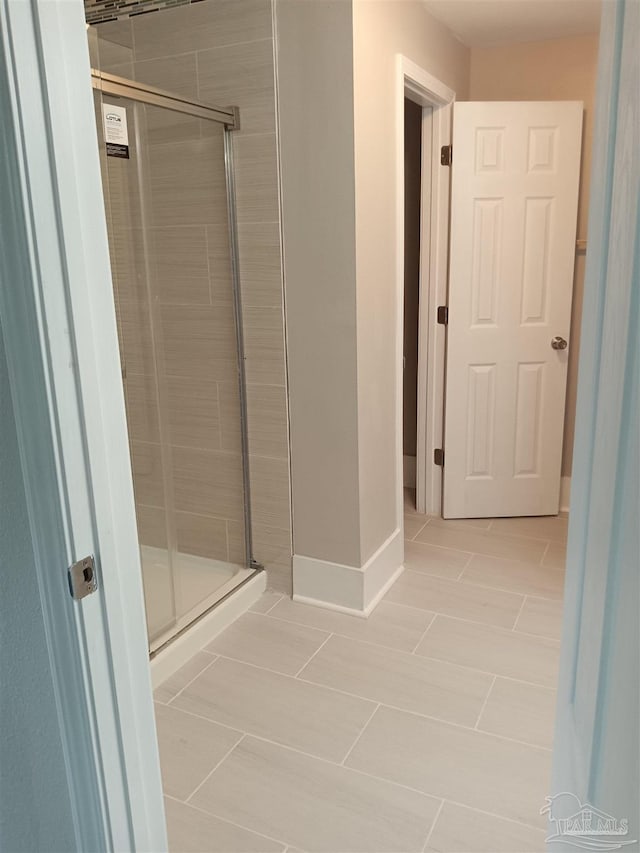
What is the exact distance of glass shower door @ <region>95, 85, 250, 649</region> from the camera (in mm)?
2500

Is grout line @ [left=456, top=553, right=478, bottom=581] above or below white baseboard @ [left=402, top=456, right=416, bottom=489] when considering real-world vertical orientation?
below

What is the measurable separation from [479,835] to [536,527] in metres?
2.09

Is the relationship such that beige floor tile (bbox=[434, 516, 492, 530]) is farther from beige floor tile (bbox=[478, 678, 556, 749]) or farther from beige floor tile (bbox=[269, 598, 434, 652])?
beige floor tile (bbox=[478, 678, 556, 749])

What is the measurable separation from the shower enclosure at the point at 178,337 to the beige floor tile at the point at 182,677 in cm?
12

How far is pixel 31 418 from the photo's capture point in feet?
3.24

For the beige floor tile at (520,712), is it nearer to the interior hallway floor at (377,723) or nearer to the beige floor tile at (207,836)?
the interior hallway floor at (377,723)

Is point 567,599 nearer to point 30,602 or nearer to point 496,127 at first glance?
point 30,602

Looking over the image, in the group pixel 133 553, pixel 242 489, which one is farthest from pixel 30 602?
pixel 242 489

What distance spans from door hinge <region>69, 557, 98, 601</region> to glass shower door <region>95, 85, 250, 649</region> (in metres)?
1.53

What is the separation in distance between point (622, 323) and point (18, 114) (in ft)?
→ 2.57

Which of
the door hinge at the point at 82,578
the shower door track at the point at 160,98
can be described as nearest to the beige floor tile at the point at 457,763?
the door hinge at the point at 82,578

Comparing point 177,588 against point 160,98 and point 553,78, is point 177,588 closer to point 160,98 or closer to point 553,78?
point 160,98

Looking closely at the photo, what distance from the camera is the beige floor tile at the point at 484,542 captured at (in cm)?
334

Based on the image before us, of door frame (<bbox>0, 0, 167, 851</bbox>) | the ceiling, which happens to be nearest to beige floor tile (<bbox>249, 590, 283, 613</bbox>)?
door frame (<bbox>0, 0, 167, 851</bbox>)
